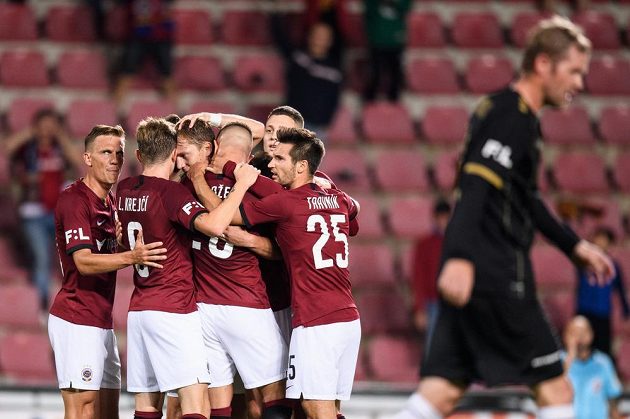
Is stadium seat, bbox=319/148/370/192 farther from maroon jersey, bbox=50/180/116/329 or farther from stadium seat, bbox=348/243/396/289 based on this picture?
maroon jersey, bbox=50/180/116/329

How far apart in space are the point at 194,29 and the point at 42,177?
3631 millimetres

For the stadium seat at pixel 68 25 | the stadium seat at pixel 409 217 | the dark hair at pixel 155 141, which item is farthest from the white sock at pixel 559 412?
the stadium seat at pixel 68 25

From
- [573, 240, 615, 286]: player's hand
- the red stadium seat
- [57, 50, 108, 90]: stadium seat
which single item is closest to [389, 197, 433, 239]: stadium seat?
the red stadium seat

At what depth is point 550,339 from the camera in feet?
16.6

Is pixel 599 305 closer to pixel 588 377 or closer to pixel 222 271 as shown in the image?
pixel 588 377

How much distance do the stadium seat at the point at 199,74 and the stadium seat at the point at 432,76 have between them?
7.91 ft

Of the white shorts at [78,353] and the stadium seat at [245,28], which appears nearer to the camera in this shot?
the white shorts at [78,353]

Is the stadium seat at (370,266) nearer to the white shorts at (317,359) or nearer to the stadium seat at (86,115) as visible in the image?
the stadium seat at (86,115)

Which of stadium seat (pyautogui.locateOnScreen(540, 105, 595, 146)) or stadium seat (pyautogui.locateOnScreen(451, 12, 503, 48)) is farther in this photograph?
stadium seat (pyautogui.locateOnScreen(451, 12, 503, 48))

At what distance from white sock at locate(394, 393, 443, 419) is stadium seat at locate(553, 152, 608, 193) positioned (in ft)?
28.7

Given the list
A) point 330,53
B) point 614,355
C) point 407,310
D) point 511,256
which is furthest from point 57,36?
point 511,256

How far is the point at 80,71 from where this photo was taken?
13445 millimetres

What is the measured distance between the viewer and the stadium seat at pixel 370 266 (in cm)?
1204

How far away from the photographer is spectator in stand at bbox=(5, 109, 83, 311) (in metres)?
11.3
